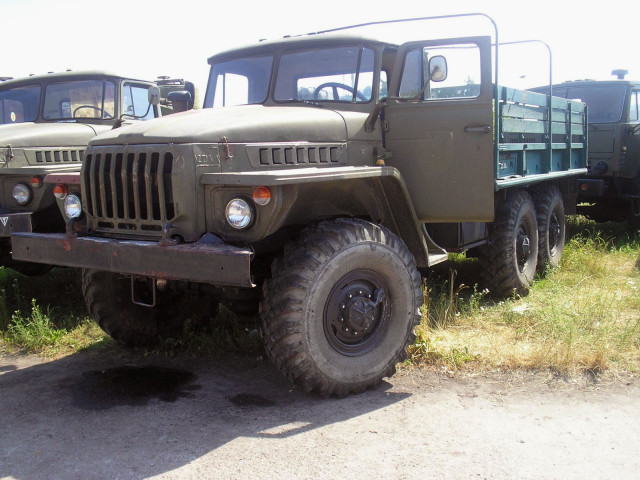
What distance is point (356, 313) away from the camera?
4109 mm

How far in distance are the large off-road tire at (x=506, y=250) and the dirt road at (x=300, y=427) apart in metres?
2.04

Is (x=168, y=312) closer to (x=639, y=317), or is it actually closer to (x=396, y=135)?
(x=396, y=135)

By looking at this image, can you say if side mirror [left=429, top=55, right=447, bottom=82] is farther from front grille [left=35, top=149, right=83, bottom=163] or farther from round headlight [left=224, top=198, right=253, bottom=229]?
front grille [left=35, top=149, right=83, bottom=163]

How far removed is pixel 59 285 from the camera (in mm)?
7184

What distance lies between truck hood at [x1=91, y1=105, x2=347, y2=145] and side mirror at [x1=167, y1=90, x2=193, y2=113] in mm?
1062

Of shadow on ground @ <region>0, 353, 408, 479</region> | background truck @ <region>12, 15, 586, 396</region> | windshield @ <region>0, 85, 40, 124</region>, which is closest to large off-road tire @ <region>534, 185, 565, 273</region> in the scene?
background truck @ <region>12, 15, 586, 396</region>

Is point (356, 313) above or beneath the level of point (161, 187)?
beneath

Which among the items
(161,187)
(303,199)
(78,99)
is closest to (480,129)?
(303,199)

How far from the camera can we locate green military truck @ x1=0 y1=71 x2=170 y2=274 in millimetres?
5871

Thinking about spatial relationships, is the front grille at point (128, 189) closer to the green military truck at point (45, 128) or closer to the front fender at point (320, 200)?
the front fender at point (320, 200)

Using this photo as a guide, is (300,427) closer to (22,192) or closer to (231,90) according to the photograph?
(231,90)

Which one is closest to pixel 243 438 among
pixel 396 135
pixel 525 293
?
pixel 396 135

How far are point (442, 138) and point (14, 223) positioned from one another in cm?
356

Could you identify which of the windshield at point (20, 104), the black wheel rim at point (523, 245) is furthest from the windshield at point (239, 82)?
the black wheel rim at point (523, 245)
